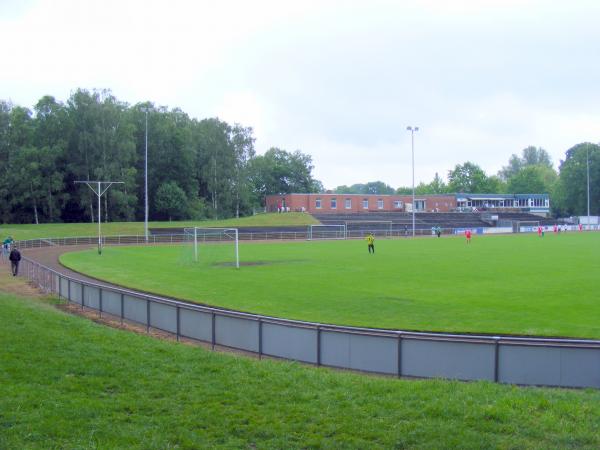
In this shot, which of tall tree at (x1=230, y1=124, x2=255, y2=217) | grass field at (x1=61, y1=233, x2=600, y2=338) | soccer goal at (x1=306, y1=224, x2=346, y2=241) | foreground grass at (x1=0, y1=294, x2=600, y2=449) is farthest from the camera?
tall tree at (x1=230, y1=124, x2=255, y2=217)

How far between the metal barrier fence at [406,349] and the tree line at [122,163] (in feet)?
240

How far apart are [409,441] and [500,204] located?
14612 centimetres

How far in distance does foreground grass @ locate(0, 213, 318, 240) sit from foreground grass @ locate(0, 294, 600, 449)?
65.6 m

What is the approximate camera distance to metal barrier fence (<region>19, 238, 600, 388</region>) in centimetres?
915

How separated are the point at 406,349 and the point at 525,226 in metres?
97.8

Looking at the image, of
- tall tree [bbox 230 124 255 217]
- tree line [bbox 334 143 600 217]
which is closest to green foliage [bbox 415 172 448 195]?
tree line [bbox 334 143 600 217]

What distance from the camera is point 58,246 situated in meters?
63.8

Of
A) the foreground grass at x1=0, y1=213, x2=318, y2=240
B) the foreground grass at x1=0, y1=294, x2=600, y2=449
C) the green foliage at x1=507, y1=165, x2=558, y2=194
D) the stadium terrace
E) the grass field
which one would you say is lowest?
the grass field

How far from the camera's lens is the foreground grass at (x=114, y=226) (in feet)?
249

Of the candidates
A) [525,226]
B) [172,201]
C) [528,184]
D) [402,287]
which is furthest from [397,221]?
[402,287]

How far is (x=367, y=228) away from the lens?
297ft

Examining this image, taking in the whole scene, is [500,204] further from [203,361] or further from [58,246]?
[203,361]

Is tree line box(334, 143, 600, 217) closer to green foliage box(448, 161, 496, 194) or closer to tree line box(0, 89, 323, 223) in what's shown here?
green foliage box(448, 161, 496, 194)

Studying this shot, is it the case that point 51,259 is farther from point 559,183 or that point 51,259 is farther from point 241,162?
point 559,183
